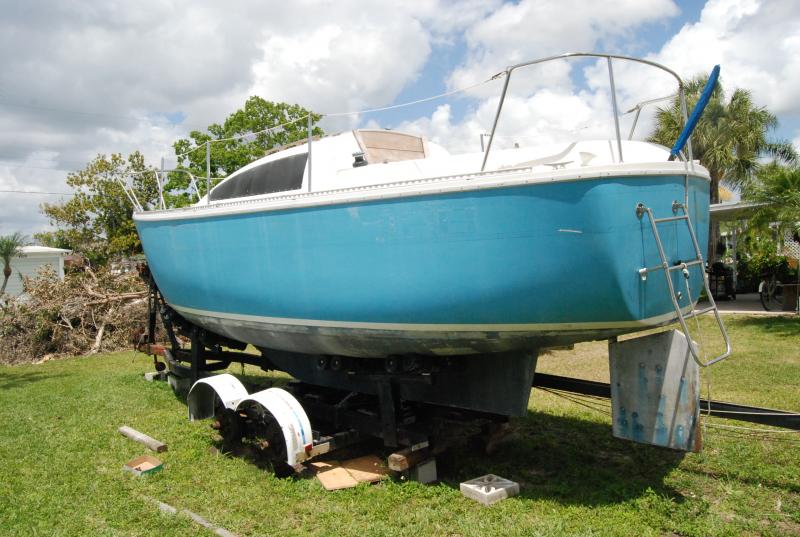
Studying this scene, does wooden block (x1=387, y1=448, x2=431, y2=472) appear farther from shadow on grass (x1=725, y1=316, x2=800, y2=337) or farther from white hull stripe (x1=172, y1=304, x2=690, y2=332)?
shadow on grass (x1=725, y1=316, x2=800, y2=337)

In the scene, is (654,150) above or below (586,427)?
above

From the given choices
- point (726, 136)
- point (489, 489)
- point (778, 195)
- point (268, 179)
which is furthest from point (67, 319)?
point (726, 136)

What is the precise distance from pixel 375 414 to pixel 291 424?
746 millimetres

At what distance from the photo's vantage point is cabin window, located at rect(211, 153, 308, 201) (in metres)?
5.15

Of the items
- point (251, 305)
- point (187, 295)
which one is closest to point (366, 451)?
point (251, 305)

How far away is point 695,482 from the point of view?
421 cm

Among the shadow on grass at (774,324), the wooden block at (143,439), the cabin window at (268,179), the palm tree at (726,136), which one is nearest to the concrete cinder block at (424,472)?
the wooden block at (143,439)

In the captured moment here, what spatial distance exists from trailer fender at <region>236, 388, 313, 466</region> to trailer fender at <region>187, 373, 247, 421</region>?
497 mm

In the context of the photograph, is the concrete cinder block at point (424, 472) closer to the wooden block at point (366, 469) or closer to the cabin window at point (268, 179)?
the wooden block at point (366, 469)

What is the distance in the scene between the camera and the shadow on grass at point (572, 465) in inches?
162

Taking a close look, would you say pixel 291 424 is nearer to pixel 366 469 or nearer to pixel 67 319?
pixel 366 469

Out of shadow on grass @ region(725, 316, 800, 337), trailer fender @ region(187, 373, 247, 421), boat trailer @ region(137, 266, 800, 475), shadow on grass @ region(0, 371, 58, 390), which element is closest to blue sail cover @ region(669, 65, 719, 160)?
boat trailer @ region(137, 266, 800, 475)

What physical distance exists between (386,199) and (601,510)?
2.34 meters

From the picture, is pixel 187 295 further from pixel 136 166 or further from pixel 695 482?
pixel 136 166
